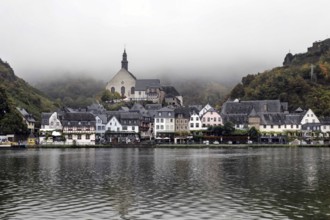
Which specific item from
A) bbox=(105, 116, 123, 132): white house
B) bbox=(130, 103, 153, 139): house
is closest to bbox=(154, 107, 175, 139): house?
bbox=(130, 103, 153, 139): house

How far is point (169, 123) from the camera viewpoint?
132 meters

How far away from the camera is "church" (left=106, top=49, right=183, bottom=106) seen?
175m

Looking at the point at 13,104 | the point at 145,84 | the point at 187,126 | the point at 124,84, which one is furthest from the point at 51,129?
the point at 124,84

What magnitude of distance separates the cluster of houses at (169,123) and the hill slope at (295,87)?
7.52m

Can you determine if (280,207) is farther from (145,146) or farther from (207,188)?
(145,146)

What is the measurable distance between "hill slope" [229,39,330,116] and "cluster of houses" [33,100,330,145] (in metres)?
7.52

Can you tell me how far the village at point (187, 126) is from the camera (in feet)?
395

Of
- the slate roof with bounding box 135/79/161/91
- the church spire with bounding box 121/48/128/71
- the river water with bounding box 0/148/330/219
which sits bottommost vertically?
the river water with bounding box 0/148/330/219

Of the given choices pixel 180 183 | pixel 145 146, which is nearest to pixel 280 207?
pixel 180 183

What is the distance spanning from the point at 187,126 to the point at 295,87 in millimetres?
43031

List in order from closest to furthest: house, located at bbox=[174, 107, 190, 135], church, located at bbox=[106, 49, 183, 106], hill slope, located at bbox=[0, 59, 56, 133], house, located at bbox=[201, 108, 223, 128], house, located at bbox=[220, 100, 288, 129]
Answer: hill slope, located at bbox=[0, 59, 56, 133]
house, located at bbox=[201, 108, 223, 128]
house, located at bbox=[220, 100, 288, 129]
house, located at bbox=[174, 107, 190, 135]
church, located at bbox=[106, 49, 183, 106]

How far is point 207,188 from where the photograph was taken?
3003 cm

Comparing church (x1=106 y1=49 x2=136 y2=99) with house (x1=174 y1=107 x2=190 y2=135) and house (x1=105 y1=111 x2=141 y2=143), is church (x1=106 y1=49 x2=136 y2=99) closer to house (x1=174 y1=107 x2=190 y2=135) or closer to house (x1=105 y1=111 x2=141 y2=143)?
house (x1=105 y1=111 x2=141 y2=143)

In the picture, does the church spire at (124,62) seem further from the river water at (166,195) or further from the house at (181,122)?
the river water at (166,195)
